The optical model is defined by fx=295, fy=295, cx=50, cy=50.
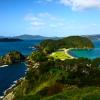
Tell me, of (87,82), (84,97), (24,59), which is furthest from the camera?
(24,59)

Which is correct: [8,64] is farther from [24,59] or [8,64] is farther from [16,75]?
[16,75]

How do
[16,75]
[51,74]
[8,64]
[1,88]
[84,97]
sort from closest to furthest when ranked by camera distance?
[84,97] < [51,74] < [1,88] < [16,75] < [8,64]

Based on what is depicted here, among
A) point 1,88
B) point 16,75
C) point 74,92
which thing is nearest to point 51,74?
point 1,88

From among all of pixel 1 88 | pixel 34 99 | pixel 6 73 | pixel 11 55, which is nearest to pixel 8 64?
pixel 11 55

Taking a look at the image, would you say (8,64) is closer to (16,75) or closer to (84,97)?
(16,75)

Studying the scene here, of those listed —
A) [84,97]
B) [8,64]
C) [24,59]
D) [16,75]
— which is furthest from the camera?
[24,59]

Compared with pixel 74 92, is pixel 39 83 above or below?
below

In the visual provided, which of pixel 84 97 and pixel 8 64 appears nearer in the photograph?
pixel 84 97

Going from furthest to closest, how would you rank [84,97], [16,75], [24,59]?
[24,59], [16,75], [84,97]

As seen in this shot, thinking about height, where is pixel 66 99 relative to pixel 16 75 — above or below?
above

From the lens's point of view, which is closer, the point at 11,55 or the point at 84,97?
the point at 84,97
